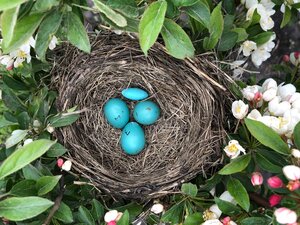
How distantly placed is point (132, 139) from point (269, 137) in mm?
449

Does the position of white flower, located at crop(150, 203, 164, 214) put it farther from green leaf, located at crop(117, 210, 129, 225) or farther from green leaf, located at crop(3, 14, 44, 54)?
green leaf, located at crop(3, 14, 44, 54)

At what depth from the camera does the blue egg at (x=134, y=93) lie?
51.7 inches

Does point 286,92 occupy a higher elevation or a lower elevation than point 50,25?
lower

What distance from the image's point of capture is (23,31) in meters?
0.90

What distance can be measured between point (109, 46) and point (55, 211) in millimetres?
421

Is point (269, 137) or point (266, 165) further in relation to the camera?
point (266, 165)

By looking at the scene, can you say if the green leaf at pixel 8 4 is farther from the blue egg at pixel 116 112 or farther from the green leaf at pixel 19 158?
the blue egg at pixel 116 112

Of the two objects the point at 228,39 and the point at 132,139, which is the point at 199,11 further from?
the point at 132,139

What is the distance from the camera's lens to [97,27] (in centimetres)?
129

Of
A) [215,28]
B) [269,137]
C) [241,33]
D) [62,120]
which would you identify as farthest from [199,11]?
[62,120]

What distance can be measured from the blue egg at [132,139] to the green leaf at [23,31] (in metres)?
0.50

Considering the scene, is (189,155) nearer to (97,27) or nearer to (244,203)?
(244,203)

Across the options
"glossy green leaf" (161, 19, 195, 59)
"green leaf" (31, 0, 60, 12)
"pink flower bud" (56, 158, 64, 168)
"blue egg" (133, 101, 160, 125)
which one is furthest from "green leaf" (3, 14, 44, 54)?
"blue egg" (133, 101, 160, 125)

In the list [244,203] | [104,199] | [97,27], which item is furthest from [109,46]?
[244,203]
